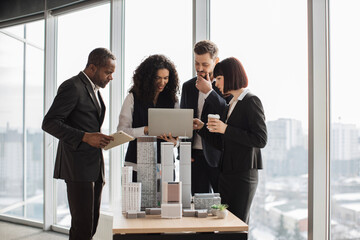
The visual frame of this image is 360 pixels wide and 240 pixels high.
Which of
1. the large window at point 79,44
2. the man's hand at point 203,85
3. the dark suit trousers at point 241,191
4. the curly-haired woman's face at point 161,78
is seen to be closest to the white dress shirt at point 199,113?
the man's hand at point 203,85

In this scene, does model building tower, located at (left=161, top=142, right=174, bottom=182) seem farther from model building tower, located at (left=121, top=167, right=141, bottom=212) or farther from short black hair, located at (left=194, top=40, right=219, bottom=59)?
short black hair, located at (left=194, top=40, right=219, bottom=59)

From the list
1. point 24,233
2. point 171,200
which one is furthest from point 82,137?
point 24,233

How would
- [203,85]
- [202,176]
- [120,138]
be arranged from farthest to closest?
1. [202,176]
2. [203,85]
3. [120,138]

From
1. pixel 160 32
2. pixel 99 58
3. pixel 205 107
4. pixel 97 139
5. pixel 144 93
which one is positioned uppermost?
pixel 160 32

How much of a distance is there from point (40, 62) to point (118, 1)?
65.1 inches

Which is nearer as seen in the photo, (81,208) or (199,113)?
(81,208)

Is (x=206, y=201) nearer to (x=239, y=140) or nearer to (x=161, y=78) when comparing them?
(x=239, y=140)

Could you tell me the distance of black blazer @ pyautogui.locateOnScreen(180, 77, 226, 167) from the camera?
2.50 meters

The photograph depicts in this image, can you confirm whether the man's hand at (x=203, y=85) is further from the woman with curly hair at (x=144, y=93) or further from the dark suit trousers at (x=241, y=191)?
the dark suit trousers at (x=241, y=191)

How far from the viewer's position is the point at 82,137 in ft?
8.41

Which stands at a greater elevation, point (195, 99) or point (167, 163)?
point (195, 99)

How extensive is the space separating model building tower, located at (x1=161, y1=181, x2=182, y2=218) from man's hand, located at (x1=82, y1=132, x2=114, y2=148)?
766 mm

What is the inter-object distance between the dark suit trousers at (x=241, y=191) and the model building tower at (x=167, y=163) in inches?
16.0

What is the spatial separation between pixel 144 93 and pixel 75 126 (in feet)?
1.76
